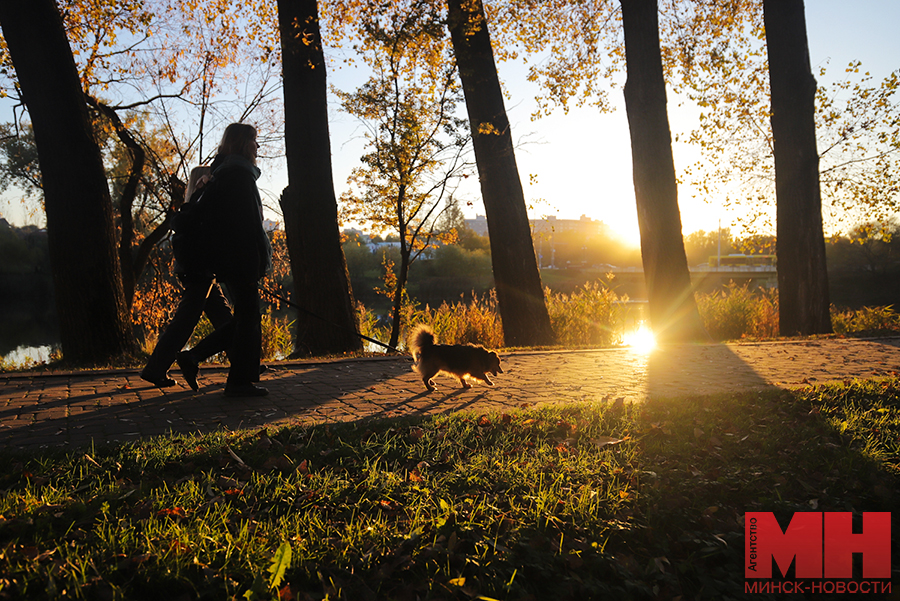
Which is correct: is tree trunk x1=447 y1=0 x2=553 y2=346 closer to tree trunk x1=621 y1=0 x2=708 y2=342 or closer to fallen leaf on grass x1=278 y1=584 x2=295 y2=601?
tree trunk x1=621 y1=0 x2=708 y2=342

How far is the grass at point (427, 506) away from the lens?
2.10 meters

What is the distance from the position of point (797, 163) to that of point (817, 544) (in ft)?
38.8

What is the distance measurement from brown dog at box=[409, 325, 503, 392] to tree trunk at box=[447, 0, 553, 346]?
520cm

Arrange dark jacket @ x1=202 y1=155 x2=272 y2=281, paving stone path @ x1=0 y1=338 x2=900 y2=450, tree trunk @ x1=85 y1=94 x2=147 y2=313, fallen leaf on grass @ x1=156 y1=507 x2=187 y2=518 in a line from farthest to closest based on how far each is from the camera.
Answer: tree trunk @ x1=85 y1=94 x2=147 y2=313, dark jacket @ x1=202 y1=155 x2=272 y2=281, paving stone path @ x1=0 y1=338 x2=900 y2=450, fallen leaf on grass @ x1=156 y1=507 x2=187 y2=518

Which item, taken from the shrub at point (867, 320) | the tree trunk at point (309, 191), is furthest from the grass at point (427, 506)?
the shrub at point (867, 320)

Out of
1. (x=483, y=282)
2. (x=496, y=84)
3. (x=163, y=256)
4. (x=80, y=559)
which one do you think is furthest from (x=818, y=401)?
(x=483, y=282)

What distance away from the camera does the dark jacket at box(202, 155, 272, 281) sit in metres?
4.67

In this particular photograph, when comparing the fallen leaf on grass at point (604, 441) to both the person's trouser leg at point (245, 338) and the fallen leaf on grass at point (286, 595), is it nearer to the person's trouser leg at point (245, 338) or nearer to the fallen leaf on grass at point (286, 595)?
the fallen leaf on grass at point (286, 595)

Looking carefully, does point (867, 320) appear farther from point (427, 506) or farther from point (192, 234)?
point (192, 234)

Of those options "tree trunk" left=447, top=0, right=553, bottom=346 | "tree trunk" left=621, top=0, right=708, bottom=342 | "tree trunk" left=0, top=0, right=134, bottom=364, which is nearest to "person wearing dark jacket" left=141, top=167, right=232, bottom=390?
"tree trunk" left=0, top=0, right=134, bottom=364

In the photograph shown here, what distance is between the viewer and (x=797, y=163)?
12.2m

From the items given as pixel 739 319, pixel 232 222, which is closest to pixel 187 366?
pixel 232 222

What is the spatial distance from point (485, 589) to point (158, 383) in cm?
351

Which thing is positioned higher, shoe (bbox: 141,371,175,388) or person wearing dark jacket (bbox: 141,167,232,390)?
person wearing dark jacket (bbox: 141,167,232,390)
